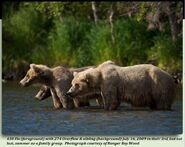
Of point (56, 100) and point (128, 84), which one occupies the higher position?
point (128, 84)

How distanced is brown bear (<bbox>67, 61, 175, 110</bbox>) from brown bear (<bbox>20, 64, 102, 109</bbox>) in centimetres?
74

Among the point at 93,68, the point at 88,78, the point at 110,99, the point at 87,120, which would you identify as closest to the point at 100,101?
the point at 93,68

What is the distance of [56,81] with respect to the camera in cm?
2175

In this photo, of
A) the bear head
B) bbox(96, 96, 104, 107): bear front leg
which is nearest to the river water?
bbox(96, 96, 104, 107): bear front leg

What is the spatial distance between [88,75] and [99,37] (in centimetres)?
1348

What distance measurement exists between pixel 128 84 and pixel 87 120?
5.43 feet

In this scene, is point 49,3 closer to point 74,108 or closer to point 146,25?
point 146,25

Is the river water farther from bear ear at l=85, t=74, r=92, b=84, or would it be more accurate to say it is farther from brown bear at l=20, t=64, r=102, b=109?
bear ear at l=85, t=74, r=92, b=84

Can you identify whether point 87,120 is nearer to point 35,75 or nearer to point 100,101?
point 100,101

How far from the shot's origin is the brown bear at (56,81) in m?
21.7

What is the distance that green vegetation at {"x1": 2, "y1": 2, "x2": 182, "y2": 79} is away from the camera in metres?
31.4

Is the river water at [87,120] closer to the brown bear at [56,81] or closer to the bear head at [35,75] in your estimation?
the brown bear at [56,81]

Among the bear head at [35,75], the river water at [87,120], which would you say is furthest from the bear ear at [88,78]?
the bear head at [35,75]

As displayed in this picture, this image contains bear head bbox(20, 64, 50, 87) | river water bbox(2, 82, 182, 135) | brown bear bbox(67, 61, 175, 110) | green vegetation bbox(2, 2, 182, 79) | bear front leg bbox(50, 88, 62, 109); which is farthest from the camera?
green vegetation bbox(2, 2, 182, 79)
